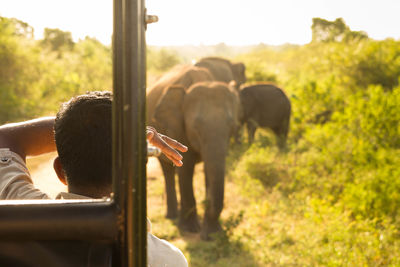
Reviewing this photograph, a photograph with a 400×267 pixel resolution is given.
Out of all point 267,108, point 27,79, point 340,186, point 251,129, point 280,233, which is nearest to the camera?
point 280,233

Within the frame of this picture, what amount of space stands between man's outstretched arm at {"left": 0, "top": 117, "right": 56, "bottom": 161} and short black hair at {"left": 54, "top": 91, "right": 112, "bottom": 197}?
564 mm

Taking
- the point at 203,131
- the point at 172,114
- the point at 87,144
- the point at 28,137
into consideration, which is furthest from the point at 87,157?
the point at 172,114

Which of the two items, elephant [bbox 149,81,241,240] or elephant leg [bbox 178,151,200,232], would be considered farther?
elephant leg [bbox 178,151,200,232]

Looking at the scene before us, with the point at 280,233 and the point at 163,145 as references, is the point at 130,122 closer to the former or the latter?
the point at 163,145

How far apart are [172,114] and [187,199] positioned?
114 cm

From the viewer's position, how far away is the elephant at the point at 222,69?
10.6 m

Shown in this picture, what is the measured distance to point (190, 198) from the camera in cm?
587

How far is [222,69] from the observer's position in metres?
11.2

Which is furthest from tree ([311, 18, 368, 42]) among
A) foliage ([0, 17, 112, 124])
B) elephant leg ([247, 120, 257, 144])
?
foliage ([0, 17, 112, 124])

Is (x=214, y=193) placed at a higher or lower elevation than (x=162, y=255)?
lower

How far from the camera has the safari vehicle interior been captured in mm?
948

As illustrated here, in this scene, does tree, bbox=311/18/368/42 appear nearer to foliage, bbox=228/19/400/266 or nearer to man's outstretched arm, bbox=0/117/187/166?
foliage, bbox=228/19/400/266

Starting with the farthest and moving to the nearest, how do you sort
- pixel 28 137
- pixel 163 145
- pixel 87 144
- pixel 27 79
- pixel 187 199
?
pixel 27 79 < pixel 187 199 < pixel 28 137 < pixel 163 145 < pixel 87 144

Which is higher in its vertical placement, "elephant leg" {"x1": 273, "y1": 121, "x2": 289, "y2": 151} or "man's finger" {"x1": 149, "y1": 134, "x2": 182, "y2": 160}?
"man's finger" {"x1": 149, "y1": 134, "x2": 182, "y2": 160}
